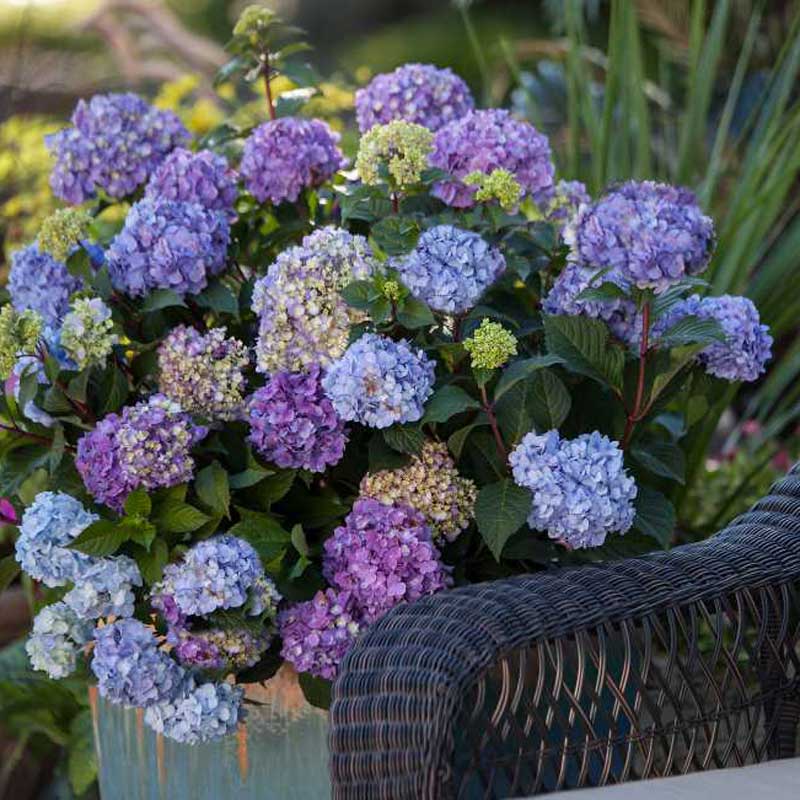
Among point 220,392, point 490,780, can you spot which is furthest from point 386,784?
point 220,392

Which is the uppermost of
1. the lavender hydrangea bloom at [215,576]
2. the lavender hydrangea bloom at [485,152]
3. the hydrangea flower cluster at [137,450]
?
the lavender hydrangea bloom at [485,152]

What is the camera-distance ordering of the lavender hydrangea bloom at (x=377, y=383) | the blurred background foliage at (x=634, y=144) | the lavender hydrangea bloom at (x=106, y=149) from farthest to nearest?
1. the blurred background foliage at (x=634, y=144)
2. the lavender hydrangea bloom at (x=106, y=149)
3. the lavender hydrangea bloom at (x=377, y=383)

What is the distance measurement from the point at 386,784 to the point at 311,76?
2.86 feet

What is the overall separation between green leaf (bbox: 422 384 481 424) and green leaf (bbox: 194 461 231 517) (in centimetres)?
19

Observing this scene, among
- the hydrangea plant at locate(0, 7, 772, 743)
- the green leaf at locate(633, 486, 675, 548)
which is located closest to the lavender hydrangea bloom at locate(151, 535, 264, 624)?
the hydrangea plant at locate(0, 7, 772, 743)

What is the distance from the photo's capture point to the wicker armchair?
3.07 feet

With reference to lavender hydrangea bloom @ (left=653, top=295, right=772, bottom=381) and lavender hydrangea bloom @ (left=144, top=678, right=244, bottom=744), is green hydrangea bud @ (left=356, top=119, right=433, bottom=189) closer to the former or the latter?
lavender hydrangea bloom @ (left=653, top=295, right=772, bottom=381)

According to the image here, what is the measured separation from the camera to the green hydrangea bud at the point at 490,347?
Result: 3.71ft

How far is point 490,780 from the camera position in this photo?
0.98m

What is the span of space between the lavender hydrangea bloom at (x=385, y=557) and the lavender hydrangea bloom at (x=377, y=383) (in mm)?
86

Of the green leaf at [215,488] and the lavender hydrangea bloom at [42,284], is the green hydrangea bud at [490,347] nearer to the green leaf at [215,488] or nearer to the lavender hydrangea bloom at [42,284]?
the green leaf at [215,488]

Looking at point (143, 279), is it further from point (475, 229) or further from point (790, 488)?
point (790, 488)

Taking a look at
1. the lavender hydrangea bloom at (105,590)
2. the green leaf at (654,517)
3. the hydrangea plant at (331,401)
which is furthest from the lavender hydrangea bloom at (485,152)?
the lavender hydrangea bloom at (105,590)

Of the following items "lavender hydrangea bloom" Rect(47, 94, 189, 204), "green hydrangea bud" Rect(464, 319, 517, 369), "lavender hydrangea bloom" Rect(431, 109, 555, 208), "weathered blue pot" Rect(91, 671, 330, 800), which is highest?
"lavender hydrangea bloom" Rect(47, 94, 189, 204)
